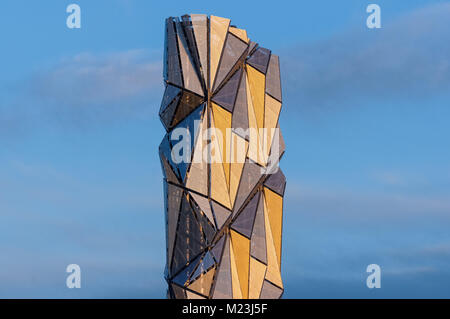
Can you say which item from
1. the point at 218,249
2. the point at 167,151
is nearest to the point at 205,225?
the point at 218,249

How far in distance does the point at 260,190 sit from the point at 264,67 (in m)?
6.72

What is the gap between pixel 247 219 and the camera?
3772 cm

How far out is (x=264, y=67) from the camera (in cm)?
3991

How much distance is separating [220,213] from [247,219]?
273 cm

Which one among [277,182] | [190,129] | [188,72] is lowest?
[277,182]

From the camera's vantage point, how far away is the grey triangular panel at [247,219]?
3706 centimetres

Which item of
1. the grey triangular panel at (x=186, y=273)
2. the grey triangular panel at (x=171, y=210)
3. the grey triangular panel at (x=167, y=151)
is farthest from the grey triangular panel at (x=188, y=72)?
the grey triangular panel at (x=186, y=273)

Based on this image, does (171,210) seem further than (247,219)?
No

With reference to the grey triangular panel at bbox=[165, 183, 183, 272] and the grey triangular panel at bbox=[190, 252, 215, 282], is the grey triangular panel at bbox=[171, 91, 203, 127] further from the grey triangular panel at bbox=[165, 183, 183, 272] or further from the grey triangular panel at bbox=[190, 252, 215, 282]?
the grey triangular panel at bbox=[190, 252, 215, 282]

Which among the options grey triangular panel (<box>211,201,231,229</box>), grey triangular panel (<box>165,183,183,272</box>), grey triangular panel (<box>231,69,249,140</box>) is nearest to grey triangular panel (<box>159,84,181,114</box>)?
grey triangular panel (<box>231,69,249,140</box>)

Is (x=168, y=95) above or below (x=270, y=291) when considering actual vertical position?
above

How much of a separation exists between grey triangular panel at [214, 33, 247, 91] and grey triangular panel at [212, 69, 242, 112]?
437 mm

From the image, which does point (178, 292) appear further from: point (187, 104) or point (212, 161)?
point (187, 104)

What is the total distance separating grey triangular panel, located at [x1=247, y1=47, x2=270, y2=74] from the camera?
3894cm
